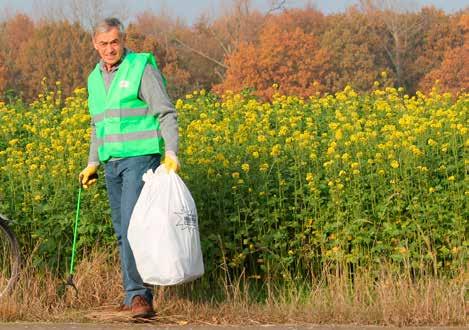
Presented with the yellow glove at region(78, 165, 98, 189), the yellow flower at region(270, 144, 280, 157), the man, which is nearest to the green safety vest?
the man

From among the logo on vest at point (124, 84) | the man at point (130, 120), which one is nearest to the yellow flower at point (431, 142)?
the man at point (130, 120)

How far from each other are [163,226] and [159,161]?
1.72 ft

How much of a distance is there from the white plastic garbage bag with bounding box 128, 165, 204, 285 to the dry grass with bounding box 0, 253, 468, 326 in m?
0.52

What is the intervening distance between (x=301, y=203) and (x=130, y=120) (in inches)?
78.4

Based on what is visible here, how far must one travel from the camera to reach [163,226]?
6.37 metres

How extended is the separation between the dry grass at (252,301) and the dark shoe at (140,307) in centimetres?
9

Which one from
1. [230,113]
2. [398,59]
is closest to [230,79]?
[398,59]

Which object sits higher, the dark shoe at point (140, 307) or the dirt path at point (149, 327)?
the dark shoe at point (140, 307)

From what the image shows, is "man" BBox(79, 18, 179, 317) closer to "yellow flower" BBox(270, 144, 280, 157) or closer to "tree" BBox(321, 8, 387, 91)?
"yellow flower" BBox(270, 144, 280, 157)

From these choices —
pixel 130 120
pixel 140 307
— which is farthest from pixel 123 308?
pixel 130 120

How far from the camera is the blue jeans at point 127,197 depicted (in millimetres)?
6645

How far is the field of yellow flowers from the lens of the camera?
787 centimetres

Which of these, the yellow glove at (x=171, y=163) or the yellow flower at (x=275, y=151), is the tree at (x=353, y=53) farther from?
the yellow glove at (x=171, y=163)

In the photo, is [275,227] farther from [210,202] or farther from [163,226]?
[163,226]
